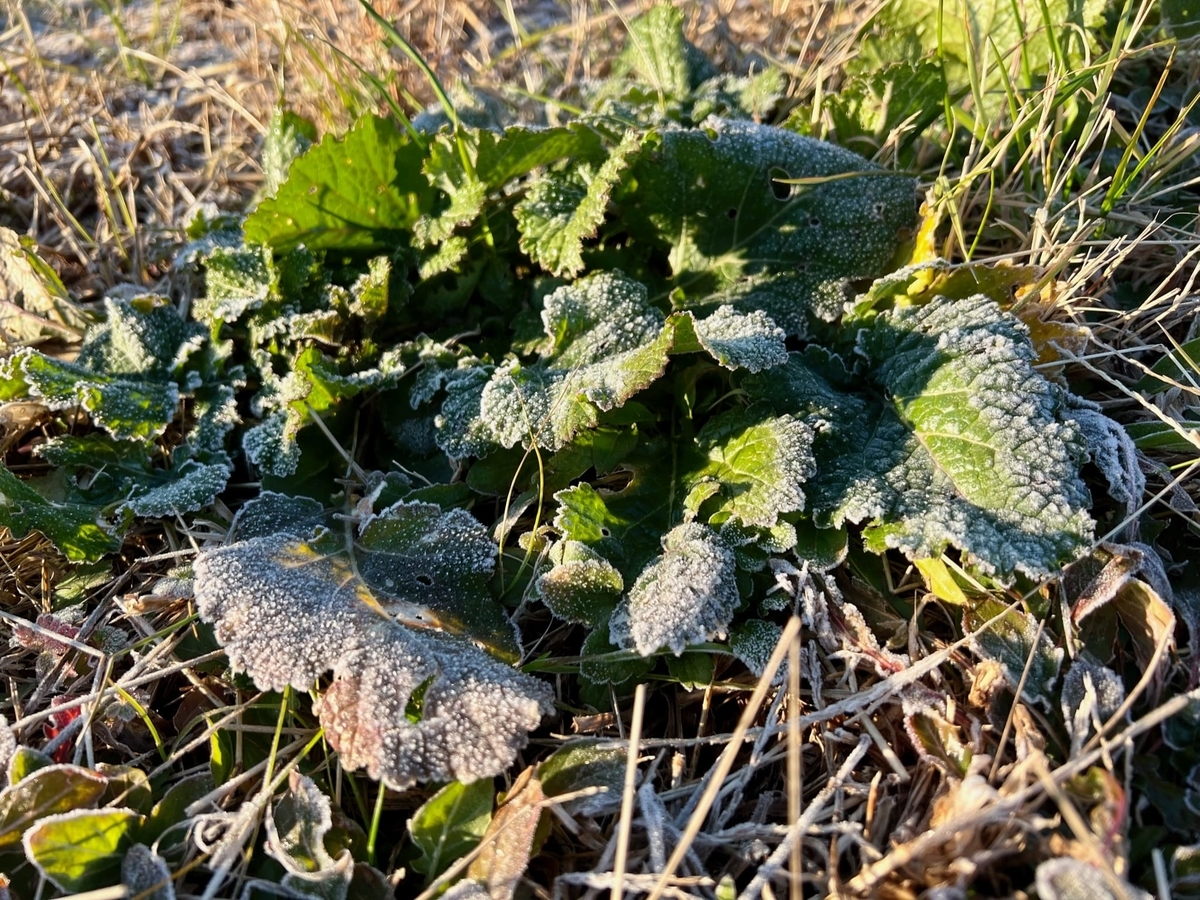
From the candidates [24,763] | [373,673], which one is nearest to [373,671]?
[373,673]

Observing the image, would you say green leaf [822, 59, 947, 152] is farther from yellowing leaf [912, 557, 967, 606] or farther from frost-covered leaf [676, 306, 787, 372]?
yellowing leaf [912, 557, 967, 606]

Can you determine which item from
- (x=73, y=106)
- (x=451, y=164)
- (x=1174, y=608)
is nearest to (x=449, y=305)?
(x=451, y=164)

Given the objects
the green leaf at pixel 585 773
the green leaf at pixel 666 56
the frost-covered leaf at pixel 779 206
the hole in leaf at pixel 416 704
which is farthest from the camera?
the green leaf at pixel 666 56

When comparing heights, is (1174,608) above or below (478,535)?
below

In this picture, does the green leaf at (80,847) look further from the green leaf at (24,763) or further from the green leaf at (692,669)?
the green leaf at (692,669)

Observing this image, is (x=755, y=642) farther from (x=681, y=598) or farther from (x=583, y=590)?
(x=583, y=590)

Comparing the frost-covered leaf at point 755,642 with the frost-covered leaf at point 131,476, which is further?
the frost-covered leaf at point 131,476

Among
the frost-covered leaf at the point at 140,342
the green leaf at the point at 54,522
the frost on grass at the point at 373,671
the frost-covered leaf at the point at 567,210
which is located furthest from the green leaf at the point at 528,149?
the green leaf at the point at 54,522

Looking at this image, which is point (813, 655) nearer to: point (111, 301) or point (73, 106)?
point (111, 301)
